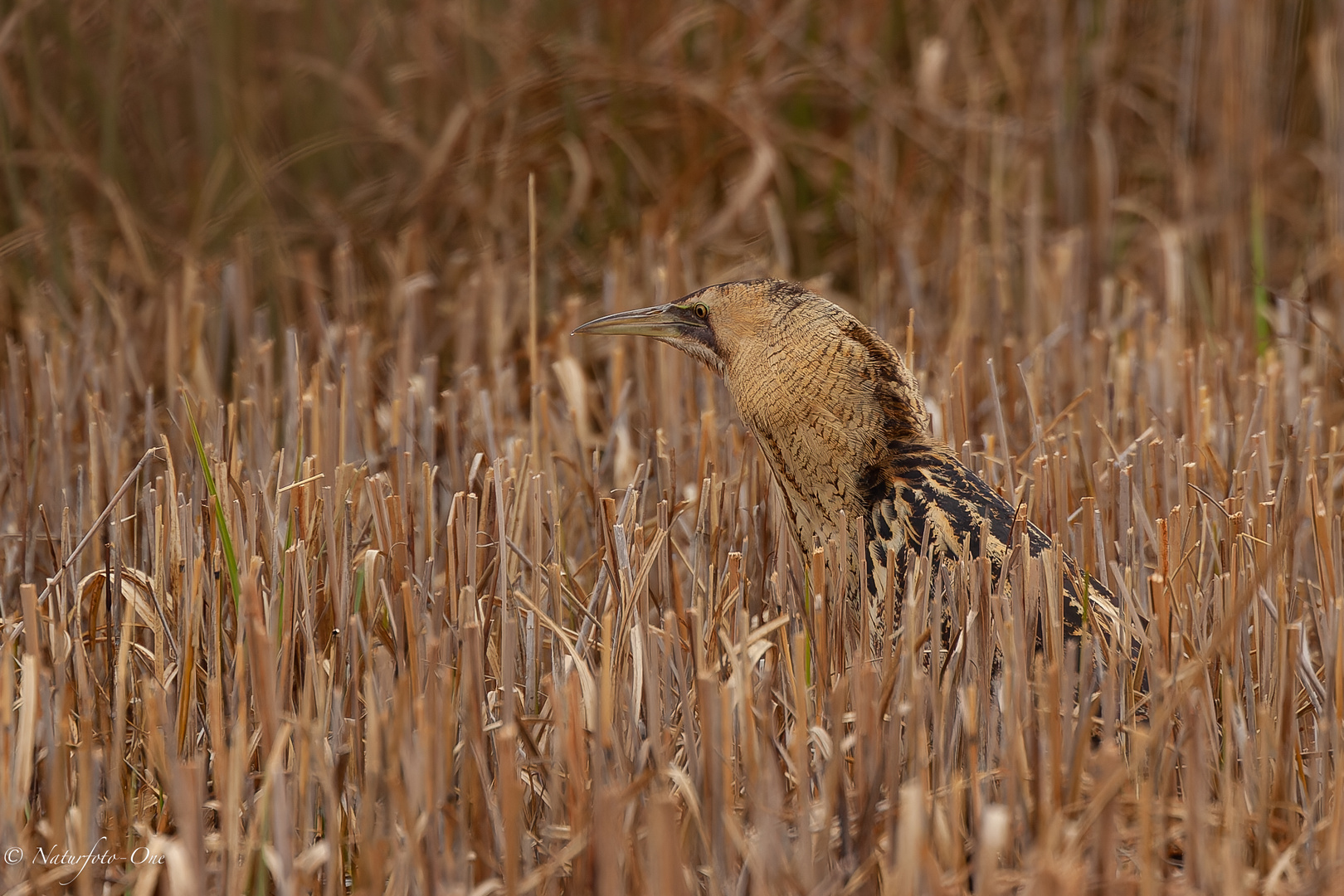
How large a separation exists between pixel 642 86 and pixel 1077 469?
2.79 metres

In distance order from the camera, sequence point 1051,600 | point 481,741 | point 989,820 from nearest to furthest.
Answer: point 989,820 < point 481,741 < point 1051,600

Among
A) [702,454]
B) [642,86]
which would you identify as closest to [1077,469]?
[702,454]

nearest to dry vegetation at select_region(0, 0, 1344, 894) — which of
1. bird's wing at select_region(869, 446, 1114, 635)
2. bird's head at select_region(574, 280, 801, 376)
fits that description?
bird's wing at select_region(869, 446, 1114, 635)

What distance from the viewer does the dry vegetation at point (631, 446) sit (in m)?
1.81

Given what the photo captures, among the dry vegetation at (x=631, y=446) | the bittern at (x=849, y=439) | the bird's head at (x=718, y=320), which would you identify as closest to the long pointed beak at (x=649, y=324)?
the bird's head at (x=718, y=320)

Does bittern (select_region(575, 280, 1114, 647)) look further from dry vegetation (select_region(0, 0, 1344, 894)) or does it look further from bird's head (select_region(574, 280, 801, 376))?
dry vegetation (select_region(0, 0, 1344, 894))

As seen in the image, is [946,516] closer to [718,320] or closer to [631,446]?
[718,320]

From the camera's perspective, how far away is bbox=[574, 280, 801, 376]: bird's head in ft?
8.89

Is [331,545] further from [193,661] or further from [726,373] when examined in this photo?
[726,373]

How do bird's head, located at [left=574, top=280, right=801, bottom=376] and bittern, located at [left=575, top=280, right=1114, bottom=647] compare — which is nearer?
bittern, located at [left=575, top=280, right=1114, bottom=647]

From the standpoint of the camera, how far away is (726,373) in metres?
2.82

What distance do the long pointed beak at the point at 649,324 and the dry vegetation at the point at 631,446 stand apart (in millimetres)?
236

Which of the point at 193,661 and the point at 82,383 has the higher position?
the point at 82,383

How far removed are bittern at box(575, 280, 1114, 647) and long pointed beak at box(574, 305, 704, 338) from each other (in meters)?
0.12
